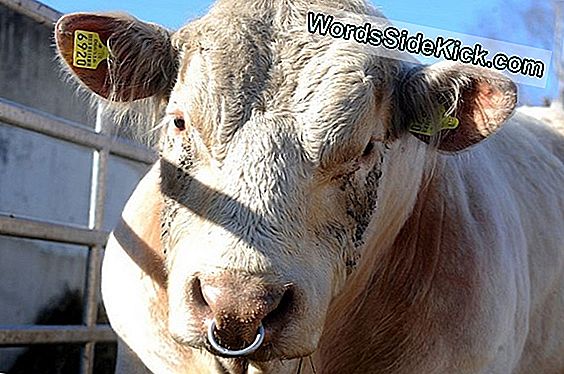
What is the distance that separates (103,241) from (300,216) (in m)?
2.36

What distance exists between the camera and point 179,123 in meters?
3.16

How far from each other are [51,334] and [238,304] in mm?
2288

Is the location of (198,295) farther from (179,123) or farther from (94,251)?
(94,251)

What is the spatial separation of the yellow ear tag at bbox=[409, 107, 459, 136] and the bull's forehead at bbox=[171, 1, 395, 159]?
0.20 m

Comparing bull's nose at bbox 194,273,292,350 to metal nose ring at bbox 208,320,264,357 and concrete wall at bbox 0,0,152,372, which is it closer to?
metal nose ring at bbox 208,320,264,357

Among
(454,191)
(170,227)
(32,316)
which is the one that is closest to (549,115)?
(454,191)

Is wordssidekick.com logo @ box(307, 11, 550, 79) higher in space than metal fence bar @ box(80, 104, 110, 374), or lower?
higher

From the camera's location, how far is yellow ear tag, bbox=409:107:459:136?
11.1ft

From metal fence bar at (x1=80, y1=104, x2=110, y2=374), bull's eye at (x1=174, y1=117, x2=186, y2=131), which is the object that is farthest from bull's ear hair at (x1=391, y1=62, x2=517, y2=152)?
metal fence bar at (x1=80, y1=104, x2=110, y2=374)

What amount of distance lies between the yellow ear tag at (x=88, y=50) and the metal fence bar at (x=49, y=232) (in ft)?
3.80

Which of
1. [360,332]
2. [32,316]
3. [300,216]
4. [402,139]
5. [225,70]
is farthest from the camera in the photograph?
[32,316]

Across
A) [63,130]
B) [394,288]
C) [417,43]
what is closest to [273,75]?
[417,43]

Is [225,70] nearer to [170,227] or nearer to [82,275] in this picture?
[170,227]

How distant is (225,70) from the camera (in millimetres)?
3043
